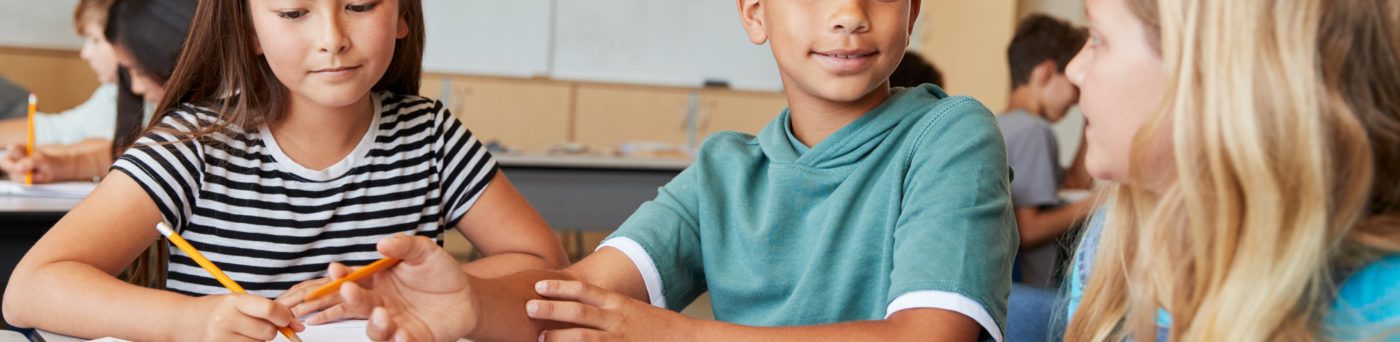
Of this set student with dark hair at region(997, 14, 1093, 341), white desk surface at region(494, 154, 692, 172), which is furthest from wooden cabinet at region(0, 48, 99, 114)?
student with dark hair at region(997, 14, 1093, 341)

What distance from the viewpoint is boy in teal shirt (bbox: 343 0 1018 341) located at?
0.99m

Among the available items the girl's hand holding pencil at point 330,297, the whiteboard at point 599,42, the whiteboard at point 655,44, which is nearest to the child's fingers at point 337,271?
the girl's hand holding pencil at point 330,297

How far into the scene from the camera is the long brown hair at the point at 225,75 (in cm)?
140

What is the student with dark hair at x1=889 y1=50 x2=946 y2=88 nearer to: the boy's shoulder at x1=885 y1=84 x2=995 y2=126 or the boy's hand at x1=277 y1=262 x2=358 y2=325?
the boy's shoulder at x1=885 y1=84 x2=995 y2=126

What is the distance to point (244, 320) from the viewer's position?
0.97 meters

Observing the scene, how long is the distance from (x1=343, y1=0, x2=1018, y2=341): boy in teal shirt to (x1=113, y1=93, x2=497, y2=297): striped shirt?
42cm

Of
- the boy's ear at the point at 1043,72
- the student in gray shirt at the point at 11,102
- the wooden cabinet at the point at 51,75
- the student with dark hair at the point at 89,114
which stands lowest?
the wooden cabinet at the point at 51,75

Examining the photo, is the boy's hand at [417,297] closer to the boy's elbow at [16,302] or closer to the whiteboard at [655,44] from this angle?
the boy's elbow at [16,302]

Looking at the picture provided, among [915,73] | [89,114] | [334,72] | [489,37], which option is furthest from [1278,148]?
[489,37]

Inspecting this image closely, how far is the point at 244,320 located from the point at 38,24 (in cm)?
493

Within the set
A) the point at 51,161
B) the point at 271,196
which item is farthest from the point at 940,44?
the point at 271,196

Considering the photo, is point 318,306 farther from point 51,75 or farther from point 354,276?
point 51,75

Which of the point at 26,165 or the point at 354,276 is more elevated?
the point at 354,276

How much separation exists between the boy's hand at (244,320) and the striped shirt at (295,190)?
0.35m
